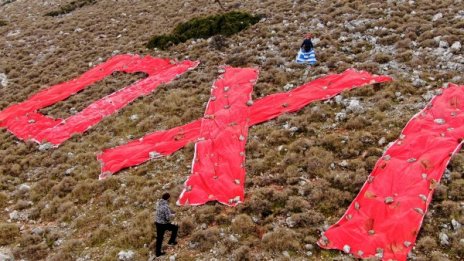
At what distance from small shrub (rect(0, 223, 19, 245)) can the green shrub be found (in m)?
14.9

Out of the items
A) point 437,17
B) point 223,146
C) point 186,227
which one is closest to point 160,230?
point 186,227

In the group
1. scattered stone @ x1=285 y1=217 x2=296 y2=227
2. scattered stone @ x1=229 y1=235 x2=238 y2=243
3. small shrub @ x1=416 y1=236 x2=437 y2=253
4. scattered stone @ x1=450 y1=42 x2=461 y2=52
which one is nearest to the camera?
small shrub @ x1=416 y1=236 x2=437 y2=253

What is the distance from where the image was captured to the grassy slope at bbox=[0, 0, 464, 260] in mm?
11789

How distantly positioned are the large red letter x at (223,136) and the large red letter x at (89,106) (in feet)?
11.3

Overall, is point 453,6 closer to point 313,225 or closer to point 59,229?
point 313,225

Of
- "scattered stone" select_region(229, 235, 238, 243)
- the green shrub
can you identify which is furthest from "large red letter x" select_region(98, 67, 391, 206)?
the green shrub

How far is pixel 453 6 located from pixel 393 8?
9.49 ft

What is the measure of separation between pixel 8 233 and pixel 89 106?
879 centimetres

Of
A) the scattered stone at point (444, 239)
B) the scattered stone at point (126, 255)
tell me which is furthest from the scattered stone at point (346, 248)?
the scattered stone at point (126, 255)

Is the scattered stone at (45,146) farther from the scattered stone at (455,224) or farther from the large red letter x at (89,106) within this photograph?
the scattered stone at (455,224)

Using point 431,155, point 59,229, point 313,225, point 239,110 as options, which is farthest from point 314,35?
point 59,229

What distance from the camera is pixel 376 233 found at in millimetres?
10898

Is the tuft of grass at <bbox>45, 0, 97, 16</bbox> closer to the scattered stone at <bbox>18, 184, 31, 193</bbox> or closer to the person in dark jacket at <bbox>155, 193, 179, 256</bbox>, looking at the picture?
the scattered stone at <bbox>18, 184, 31, 193</bbox>

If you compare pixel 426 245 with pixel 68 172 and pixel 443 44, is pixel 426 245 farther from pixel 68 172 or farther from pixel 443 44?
pixel 68 172
